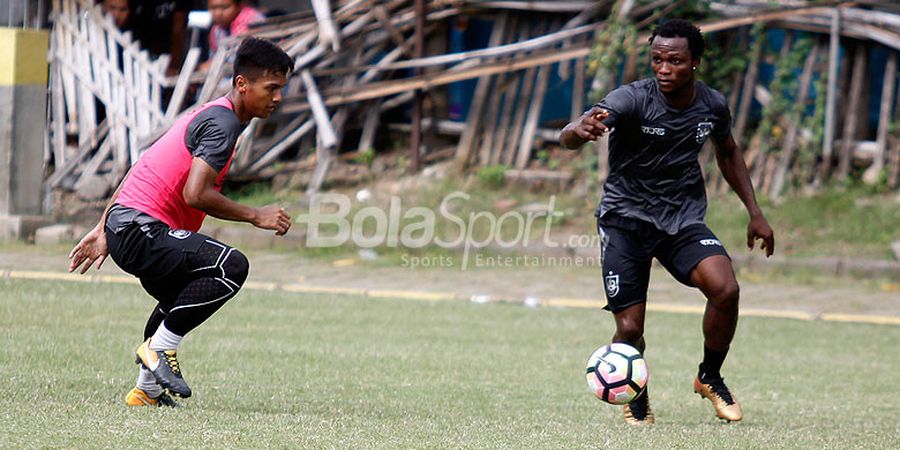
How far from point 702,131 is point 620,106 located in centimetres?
54

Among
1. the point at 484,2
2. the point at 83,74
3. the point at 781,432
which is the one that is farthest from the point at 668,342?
the point at 83,74

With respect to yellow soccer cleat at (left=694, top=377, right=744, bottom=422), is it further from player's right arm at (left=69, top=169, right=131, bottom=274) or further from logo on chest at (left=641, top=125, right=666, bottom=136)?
player's right arm at (left=69, top=169, right=131, bottom=274)

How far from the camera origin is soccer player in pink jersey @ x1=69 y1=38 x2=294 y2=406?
20.6 feet

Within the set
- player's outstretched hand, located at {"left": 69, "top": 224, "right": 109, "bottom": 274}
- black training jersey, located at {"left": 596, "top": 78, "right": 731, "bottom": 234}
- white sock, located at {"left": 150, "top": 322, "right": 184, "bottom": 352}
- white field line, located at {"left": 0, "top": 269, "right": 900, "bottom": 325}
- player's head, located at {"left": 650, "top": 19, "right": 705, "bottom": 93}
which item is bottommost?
white field line, located at {"left": 0, "top": 269, "right": 900, "bottom": 325}

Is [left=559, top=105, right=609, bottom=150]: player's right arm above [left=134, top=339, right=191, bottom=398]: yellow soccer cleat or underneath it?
above

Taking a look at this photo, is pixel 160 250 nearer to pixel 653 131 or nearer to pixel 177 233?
pixel 177 233

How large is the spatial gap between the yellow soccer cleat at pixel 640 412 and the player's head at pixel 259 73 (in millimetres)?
2450

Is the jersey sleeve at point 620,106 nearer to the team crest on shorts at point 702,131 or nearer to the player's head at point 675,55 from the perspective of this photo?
the player's head at point 675,55

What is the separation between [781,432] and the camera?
6.48 metres

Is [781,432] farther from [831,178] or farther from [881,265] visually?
[831,178]

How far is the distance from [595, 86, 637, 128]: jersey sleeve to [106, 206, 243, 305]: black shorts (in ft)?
6.54

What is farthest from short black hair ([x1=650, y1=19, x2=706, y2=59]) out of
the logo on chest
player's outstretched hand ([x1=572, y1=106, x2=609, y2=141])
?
player's outstretched hand ([x1=572, y1=106, x2=609, y2=141])

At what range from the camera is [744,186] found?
23.9 feet

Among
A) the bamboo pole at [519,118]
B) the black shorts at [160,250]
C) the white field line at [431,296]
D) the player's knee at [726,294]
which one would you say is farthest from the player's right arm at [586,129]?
the bamboo pole at [519,118]
